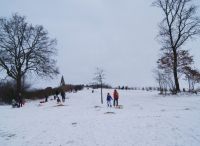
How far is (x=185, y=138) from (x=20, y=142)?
738 cm

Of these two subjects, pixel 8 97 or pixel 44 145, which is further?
pixel 8 97

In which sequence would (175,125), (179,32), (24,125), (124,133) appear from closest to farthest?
(124,133), (175,125), (24,125), (179,32)

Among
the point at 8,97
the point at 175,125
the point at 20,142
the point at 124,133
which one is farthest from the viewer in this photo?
the point at 8,97

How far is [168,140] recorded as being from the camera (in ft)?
38.9

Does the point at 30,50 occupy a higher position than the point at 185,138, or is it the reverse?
the point at 30,50

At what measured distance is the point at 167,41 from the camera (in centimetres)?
3966

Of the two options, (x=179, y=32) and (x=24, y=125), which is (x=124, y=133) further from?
(x=179, y=32)

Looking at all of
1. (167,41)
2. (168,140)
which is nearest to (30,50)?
(167,41)

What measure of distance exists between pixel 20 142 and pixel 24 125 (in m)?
4.68

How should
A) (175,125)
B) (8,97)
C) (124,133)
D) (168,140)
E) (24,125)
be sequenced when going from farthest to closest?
(8,97) → (24,125) → (175,125) → (124,133) → (168,140)

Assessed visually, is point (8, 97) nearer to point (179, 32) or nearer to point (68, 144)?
point (179, 32)

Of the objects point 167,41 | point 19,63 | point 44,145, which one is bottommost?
point 44,145

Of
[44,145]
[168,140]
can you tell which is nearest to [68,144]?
[44,145]


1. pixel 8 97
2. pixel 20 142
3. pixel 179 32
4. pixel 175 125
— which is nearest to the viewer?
pixel 20 142
